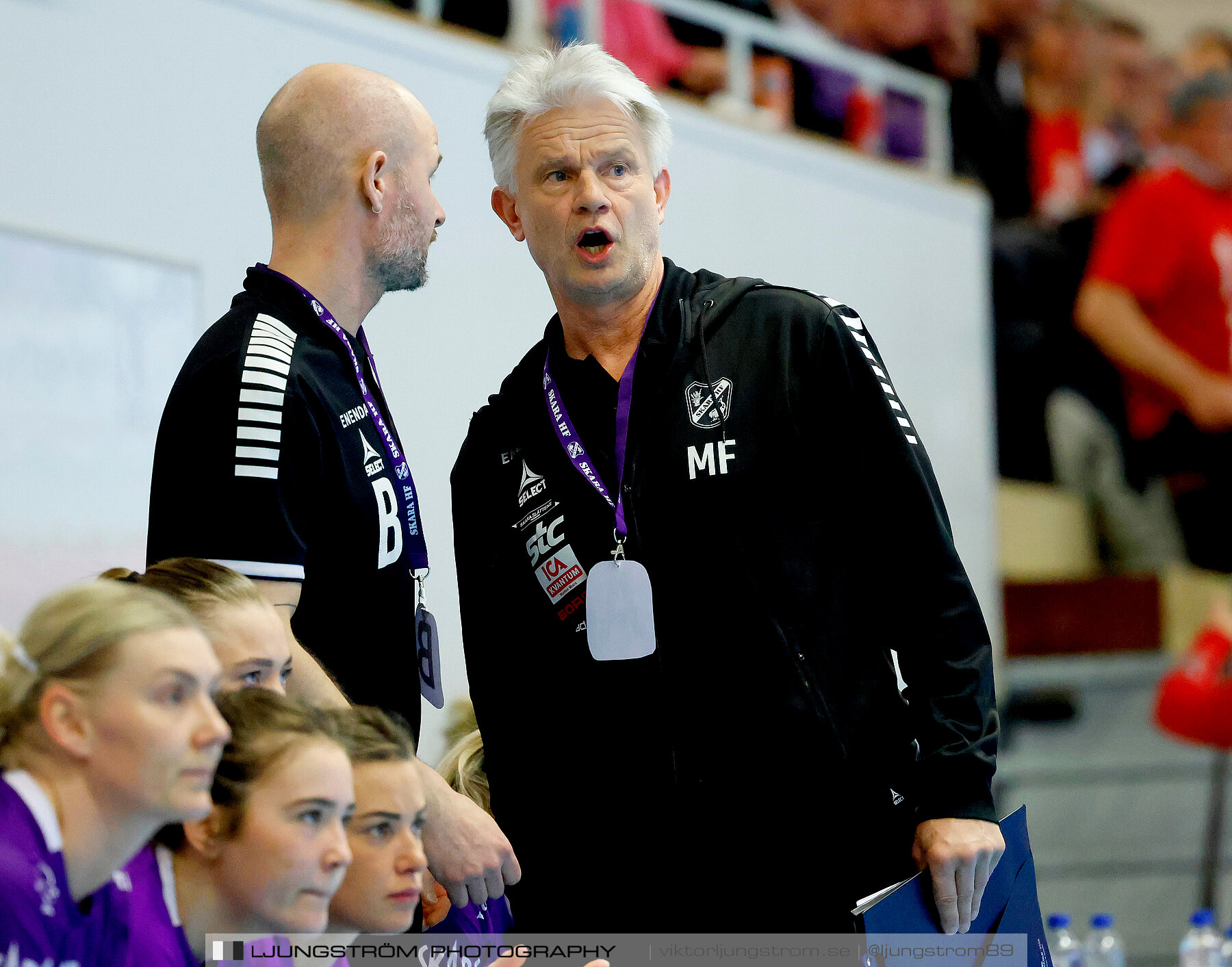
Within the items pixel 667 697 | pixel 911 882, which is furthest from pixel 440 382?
pixel 911 882

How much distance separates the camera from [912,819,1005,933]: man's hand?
75.4 inches

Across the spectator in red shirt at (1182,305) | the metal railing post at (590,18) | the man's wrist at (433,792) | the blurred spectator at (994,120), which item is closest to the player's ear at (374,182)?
the man's wrist at (433,792)

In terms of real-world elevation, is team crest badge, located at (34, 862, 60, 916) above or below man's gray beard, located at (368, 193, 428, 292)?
below

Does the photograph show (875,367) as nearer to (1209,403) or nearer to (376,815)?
(376,815)

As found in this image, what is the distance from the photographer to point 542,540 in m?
2.18

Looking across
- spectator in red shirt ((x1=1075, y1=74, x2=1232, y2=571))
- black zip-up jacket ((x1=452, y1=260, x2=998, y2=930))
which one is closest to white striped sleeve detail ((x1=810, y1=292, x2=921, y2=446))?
black zip-up jacket ((x1=452, y1=260, x2=998, y2=930))

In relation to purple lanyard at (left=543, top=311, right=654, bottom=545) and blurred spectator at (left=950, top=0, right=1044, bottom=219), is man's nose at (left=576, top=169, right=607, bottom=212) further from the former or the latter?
blurred spectator at (left=950, top=0, right=1044, bottom=219)

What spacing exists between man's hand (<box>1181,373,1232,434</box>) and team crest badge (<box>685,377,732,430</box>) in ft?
13.3

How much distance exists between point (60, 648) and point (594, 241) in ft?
3.30

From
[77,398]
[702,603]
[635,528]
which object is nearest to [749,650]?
[702,603]

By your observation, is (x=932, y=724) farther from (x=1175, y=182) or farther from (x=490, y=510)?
(x=1175, y=182)

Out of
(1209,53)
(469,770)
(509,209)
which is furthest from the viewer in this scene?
(1209,53)

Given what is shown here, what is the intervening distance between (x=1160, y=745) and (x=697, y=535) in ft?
14.3

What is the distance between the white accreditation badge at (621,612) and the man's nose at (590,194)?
1.65 feet
